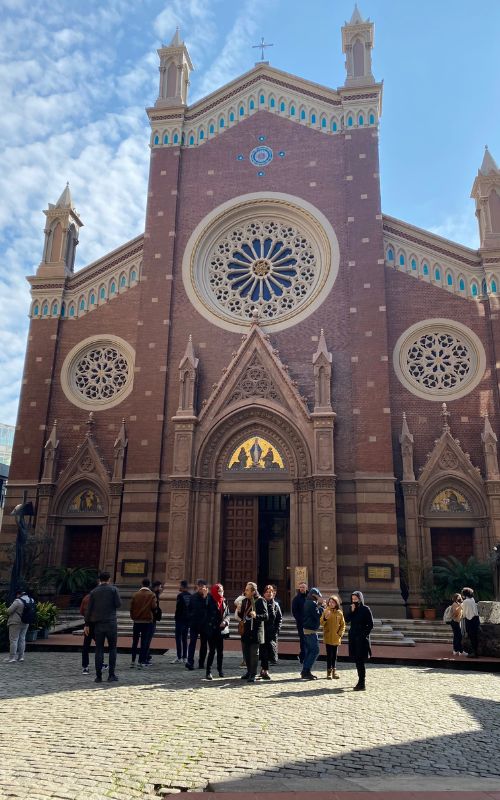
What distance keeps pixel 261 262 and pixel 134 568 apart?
14378 millimetres

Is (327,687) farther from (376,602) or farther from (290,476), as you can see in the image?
(290,476)

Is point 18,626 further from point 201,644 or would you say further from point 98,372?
point 98,372

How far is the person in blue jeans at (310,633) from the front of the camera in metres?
12.6

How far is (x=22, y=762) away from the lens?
20.6 feet

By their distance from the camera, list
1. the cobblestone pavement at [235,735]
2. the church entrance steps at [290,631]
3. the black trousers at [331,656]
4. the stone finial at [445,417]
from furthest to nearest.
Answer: the stone finial at [445,417], the church entrance steps at [290,631], the black trousers at [331,656], the cobblestone pavement at [235,735]

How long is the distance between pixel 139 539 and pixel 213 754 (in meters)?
18.5

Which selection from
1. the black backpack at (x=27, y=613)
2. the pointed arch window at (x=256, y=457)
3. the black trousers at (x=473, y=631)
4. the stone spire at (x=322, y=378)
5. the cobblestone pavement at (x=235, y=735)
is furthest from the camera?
the pointed arch window at (x=256, y=457)

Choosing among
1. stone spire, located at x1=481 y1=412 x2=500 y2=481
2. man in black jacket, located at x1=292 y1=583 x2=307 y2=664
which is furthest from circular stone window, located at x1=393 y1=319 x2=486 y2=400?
man in black jacket, located at x1=292 y1=583 x2=307 y2=664

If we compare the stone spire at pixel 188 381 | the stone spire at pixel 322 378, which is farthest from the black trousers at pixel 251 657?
the stone spire at pixel 188 381

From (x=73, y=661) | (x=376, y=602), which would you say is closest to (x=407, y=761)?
(x=73, y=661)

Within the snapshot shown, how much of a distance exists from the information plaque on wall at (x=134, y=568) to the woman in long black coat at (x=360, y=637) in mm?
13744

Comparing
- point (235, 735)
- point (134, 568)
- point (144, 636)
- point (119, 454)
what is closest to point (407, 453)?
point (134, 568)

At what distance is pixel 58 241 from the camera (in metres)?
30.3

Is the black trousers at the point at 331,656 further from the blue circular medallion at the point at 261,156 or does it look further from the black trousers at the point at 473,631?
the blue circular medallion at the point at 261,156
